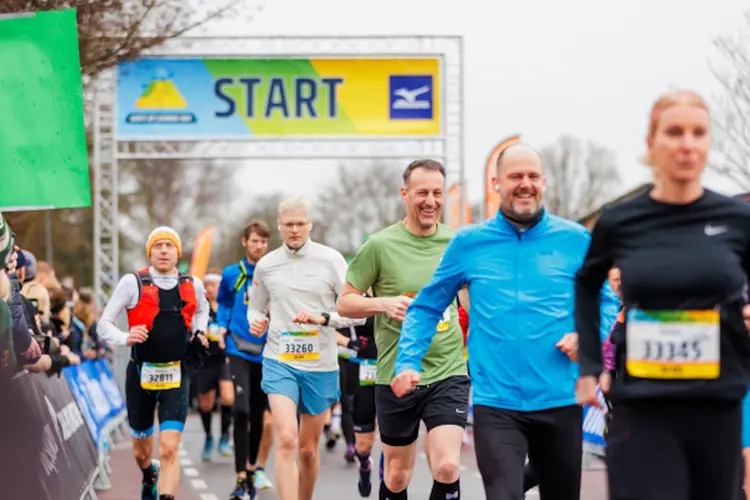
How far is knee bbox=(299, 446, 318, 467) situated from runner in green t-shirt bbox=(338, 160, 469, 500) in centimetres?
123

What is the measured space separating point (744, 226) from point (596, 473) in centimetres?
1004

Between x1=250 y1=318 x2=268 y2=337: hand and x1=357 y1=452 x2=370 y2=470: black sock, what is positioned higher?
x1=250 y1=318 x2=268 y2=337: hand

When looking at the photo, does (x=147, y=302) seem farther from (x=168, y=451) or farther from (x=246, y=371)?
(x=246, y=371)

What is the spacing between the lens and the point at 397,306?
27.1 feet

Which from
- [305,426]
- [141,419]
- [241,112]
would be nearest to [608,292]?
[305,426]

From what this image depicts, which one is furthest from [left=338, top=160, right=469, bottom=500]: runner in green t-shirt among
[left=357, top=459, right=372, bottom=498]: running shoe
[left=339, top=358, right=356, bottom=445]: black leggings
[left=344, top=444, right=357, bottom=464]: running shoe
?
[left=344, top=444, right=357, bottom=464]: running shoe

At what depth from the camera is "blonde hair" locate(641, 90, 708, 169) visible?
17.0 feet

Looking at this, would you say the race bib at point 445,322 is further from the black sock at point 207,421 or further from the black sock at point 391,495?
the black sock at point 207,421

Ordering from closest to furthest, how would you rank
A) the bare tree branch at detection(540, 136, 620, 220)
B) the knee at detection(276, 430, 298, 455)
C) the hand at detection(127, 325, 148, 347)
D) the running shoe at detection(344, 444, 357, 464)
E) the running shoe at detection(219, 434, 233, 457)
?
the knee at detection(276, 430, 298, 455)
the hand at detection(127, 325, 148, 347)
the running shoe at detection(344, 444, 357, 464)
the running shoe at detection(219, 434, 233, 457)
the bare tree branch at detection(540, 136, 620, 220)

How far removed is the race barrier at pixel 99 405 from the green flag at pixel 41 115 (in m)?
2.59

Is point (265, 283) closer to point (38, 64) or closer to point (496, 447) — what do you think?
point (38, 64)

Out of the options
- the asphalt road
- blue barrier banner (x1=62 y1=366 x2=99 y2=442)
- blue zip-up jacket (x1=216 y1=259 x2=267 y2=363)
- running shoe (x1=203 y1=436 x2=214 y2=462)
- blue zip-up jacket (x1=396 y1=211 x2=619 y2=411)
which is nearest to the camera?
blue zip-up jacket (x1=396 y1=211 x2=619 y2=411)

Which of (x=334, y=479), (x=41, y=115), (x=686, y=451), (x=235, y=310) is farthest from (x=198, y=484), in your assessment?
(x=686, y=451)

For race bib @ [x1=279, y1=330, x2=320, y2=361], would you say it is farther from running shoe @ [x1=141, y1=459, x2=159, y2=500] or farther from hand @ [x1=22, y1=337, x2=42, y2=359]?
hand @ [x1=22, y1=337, x2=42, y2=359]
